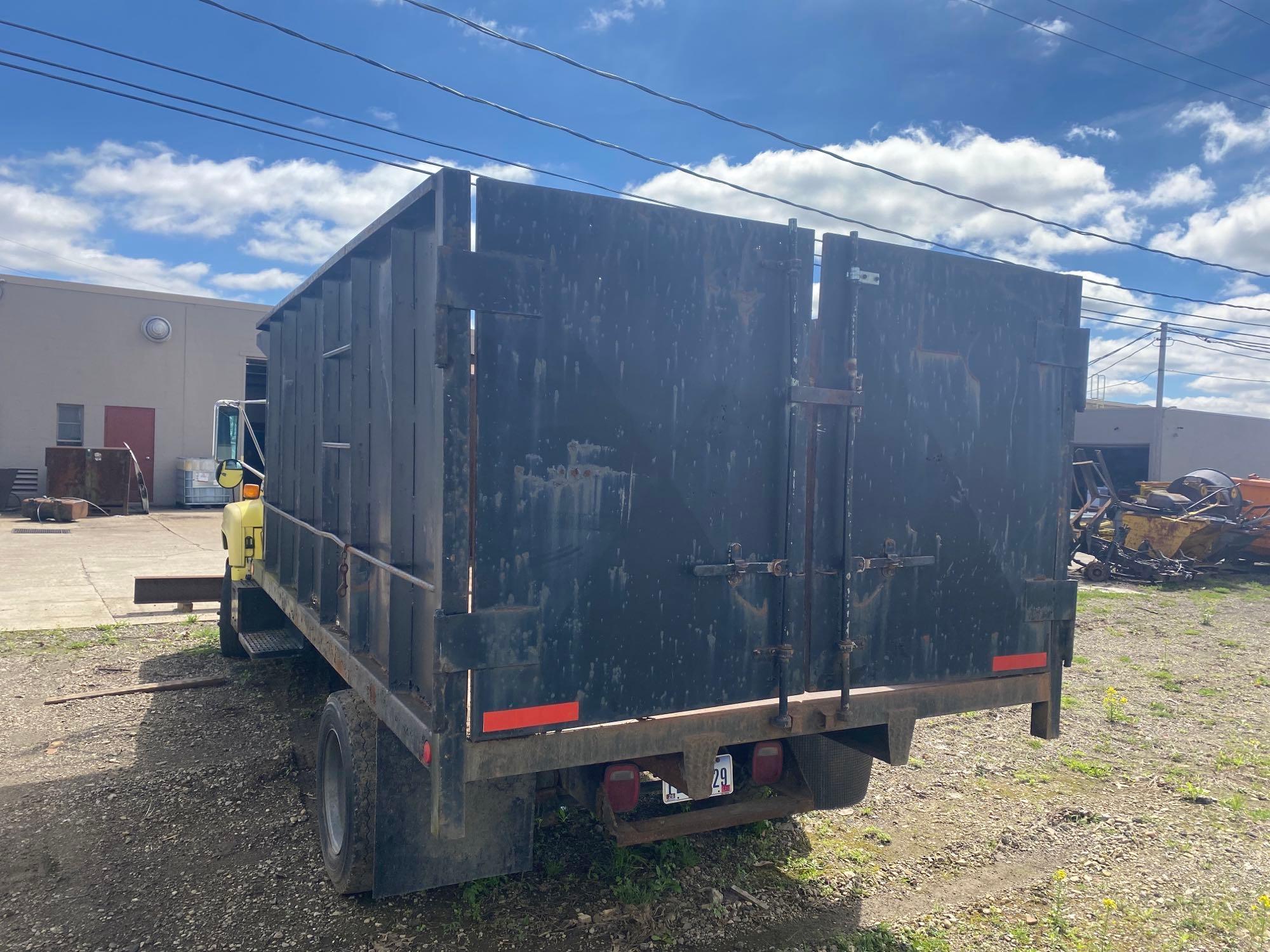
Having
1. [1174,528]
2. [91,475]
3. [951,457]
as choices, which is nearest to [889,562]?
[951,457]

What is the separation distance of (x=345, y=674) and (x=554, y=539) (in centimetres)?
148

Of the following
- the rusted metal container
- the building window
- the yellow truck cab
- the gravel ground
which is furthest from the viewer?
the building window

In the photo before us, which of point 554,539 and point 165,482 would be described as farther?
point 165,482

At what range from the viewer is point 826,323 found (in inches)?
139

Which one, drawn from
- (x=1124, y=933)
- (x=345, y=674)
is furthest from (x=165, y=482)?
(x=1124, y=933)

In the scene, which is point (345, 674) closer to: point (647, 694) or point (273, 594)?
point (647, 694)

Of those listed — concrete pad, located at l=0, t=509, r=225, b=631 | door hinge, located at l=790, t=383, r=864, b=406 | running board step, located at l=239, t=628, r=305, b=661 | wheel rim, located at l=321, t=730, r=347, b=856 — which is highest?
door hinge, located at l=790, t=383, r=864, b=406

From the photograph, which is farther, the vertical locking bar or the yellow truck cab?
the yellow truck cab

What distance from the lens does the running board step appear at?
584 centimetres

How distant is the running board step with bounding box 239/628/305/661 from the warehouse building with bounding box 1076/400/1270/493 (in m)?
26.5

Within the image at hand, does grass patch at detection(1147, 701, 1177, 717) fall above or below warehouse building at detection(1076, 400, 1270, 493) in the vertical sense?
below

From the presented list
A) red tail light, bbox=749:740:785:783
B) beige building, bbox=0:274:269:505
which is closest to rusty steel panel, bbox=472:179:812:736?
red tail light, bbox=749:740:785:783

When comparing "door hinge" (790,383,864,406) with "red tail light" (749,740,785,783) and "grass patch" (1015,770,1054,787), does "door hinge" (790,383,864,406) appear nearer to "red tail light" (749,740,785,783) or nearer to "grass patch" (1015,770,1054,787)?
"red tail light" (749,740,785,783)

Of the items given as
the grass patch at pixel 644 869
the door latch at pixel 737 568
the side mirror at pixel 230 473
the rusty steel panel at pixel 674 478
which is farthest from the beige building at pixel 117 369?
the door latch at pixel 737 568
